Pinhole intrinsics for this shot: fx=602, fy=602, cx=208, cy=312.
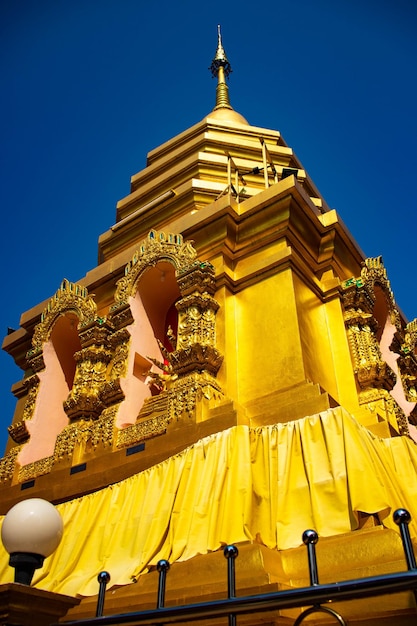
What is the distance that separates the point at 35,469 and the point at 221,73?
19620mm

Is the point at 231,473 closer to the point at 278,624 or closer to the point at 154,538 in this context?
the point at 154,538

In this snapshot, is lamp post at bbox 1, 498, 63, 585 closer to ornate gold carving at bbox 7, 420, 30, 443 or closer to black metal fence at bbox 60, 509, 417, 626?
black metal fence at bbox 60, 509, 417, 626

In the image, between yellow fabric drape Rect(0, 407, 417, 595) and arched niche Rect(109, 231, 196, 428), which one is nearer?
yellow fabric drape Rect(0, 407, 417, 595)

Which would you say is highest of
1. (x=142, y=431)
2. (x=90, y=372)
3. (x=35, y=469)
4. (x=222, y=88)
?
(x=222, y=88)

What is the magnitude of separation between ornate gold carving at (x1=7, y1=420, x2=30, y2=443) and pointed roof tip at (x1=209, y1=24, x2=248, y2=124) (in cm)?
1346

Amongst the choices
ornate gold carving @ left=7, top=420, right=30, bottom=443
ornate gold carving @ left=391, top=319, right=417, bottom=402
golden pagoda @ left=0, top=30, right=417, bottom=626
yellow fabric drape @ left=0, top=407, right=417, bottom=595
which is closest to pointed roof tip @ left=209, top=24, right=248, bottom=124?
golden pagoda @ left=0, top=30, right=417, bottom=626

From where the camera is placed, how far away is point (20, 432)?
38.3 ft

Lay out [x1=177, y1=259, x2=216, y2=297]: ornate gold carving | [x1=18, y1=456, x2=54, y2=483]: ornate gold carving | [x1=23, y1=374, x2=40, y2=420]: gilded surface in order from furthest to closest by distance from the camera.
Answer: [x1=23, y1=374, x2=40, y2=420]: gilded surface, [x1=18, y1=456, x2=54, y2=483]: ornate gold carving, [x1=177, y1=259, x2=216, y2=297]: ornate gold carving

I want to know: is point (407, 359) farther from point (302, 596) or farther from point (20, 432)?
point (302, 596)

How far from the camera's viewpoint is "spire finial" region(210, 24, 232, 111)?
75.6ft

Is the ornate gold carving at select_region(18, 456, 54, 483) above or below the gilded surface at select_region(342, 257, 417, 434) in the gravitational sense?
below

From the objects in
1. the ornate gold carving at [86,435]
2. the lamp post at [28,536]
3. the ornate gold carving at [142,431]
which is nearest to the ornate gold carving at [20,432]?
the ornate gold carving at [86,435]

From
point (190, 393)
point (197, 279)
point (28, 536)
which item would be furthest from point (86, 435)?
point (28, 536)

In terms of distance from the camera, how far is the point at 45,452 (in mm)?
11586
